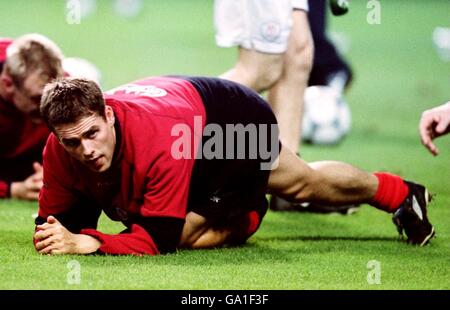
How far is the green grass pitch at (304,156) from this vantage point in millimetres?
4309

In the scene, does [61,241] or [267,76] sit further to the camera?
[267,76]

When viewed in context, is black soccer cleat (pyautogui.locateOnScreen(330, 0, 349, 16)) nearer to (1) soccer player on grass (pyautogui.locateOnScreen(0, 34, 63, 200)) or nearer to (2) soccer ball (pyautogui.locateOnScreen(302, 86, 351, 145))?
(1) soccer player on grass (pyautogui.locateOnScreen(0, 34, 63, 200))

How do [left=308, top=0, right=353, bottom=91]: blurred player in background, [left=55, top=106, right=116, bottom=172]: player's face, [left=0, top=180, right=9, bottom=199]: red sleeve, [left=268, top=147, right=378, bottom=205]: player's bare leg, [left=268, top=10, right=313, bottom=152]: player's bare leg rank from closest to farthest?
1. [left=55, top=106, right=116, bottom=172]: player's face
2. [left=268, top=147, right=378, bottom=205]: player's bare leg
3. [left=268, top=10, right=313, bottom=152]: player's bare leg
4. [left=0, top=180, right=9, bottom=199]: red sleeve
5. [left=308, top=0, right=353, bottom=91]: blurred player in background

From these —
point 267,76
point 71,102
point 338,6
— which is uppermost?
point 338,6

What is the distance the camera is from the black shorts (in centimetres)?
485

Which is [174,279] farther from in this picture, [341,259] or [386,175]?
[386,175]

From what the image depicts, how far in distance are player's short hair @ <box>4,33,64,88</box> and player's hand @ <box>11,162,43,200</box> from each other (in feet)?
1.74

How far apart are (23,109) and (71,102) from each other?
5.46ft

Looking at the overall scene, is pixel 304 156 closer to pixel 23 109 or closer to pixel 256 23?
pixel 256 23

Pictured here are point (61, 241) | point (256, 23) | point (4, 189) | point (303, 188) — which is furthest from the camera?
point (4, 189)

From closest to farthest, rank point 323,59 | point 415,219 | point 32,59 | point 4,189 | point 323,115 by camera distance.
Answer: point 415,219 < point 32,59 < point 4,189 < point 323,59 < point 323,115

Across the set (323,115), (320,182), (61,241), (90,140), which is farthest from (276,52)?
(323,115)

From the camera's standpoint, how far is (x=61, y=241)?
180 inches

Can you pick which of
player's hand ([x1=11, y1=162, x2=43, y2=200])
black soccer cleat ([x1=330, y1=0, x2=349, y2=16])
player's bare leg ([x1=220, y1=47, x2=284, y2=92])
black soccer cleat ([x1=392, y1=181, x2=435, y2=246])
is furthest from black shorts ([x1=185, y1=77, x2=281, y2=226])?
player's hand ([x1=11, y1=162, x2=43, y2=200])
